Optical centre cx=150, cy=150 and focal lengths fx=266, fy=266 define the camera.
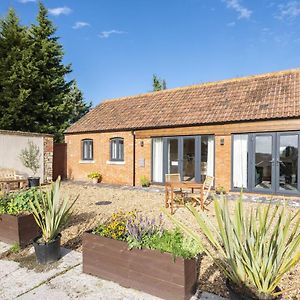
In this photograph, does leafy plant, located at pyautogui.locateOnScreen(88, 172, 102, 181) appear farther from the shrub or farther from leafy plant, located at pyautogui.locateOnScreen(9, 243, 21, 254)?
the shrub

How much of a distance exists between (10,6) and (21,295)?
79.8 ft

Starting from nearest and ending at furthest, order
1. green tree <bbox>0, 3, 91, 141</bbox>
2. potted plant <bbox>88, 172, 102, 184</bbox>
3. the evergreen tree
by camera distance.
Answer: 1. potted plant <bbox>88, 172, 102, 184</bbox>
2. the evergreen tree
3. green tree <bbox>0, 3, 91, 141</bbox>

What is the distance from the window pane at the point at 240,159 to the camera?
35.5ft

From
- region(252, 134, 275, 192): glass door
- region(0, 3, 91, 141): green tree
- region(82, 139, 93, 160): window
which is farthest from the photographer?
region(0, 3, 91, 141): green tree

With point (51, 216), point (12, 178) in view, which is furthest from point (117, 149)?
point (51, 216)

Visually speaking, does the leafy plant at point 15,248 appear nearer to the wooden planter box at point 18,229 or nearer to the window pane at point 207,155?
the wooden planter box at point 18,229

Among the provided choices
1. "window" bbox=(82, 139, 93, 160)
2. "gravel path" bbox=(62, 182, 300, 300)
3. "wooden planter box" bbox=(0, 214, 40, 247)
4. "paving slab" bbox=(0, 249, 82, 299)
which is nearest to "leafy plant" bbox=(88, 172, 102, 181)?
"window" bbox=(82, 139, 93, 160)

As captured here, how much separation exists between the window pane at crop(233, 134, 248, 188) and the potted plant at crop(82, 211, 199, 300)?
26.2 ft

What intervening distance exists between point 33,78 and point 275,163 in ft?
60.2

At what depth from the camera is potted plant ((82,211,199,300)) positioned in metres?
3.12

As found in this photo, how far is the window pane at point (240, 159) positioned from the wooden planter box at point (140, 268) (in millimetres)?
8165

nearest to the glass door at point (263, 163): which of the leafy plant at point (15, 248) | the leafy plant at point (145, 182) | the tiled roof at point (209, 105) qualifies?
the tiled roof at point (209, 105)

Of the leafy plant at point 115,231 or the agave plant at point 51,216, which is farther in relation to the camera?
the agave plant at point 51,216

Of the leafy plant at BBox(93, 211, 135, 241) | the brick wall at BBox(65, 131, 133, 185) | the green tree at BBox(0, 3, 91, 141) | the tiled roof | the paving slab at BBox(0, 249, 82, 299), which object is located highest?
the green tree at BBox(0, 3, 91, 141)
